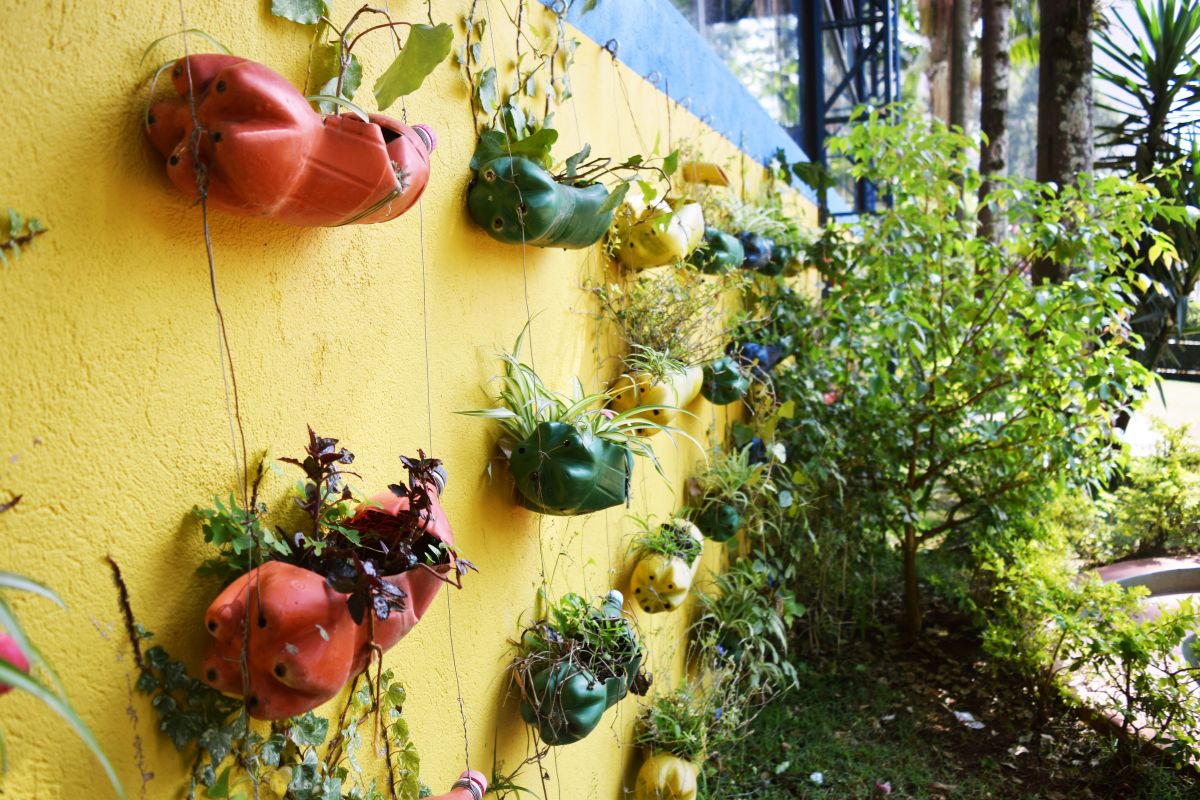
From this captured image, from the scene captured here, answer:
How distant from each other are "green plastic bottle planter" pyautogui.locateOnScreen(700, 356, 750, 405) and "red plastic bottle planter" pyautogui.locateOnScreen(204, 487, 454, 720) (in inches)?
93.5

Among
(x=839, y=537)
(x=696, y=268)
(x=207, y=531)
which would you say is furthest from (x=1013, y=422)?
(x=207, y=531)

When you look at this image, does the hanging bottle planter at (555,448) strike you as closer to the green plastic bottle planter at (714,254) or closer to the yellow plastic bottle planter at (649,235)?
the yellow plastic bottle planter at (649,235)

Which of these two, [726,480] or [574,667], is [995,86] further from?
[574,667]

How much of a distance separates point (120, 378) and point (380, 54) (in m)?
0.78

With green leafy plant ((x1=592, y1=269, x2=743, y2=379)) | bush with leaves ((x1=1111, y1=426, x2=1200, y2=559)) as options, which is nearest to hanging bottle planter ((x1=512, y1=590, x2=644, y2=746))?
green leafy plant ((x1=592, y1=269, x2=743, y2=379))

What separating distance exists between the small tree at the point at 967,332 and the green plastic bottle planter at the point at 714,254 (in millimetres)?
995

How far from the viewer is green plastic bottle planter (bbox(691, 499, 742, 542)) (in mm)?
3543

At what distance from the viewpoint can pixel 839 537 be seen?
14.7 ft

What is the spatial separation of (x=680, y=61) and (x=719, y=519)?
5.94ft

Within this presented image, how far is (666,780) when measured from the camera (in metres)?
2.88

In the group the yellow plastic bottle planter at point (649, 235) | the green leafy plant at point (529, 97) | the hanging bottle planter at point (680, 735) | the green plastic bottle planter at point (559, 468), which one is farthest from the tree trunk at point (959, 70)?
the green plastic bottle planter at point (559, 468)

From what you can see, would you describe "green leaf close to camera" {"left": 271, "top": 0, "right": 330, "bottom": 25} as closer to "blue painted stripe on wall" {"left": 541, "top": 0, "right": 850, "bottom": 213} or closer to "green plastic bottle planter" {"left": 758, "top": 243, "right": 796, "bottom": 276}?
"blue painted stripe on wall" {"left": 541, "top": 0, "right": 850, "bottom": 213}

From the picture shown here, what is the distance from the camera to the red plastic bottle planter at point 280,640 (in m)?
1.12


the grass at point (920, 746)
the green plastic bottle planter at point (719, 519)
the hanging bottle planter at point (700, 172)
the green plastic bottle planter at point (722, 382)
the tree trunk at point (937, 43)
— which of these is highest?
the tree trunk at point (937, 43)
